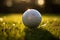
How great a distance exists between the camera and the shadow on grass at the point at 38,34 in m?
5.61

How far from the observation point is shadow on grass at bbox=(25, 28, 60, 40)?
18.4ft

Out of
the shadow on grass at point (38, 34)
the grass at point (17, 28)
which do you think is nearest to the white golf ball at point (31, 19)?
the shadow on grass at point (38, 34)

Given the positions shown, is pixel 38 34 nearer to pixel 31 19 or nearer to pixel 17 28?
pixel 31 19

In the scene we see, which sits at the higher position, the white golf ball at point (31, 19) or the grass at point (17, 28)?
the white golf ball at point (31, 19)

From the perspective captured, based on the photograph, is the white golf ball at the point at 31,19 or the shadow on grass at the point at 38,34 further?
the white golf ball at the point at 31,19

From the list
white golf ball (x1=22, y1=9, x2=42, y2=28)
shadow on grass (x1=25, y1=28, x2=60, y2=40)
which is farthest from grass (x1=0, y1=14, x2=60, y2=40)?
white golf ball (x1=22, y1=9, x2=42, y2=28)

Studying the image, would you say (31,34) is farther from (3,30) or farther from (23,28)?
(3,30)

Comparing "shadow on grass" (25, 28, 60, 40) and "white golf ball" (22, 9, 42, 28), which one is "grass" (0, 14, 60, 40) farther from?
"white golf ball" (22, 9, 42, 28)

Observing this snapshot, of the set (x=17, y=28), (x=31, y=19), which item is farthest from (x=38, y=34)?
(x=17, y=28)

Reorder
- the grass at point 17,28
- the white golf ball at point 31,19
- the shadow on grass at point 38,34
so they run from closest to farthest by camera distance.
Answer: the shadow on grass at point 38,34 < the grass at point 17,28 < the white golf ball at point 31,19

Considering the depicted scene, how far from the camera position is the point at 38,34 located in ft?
19.4

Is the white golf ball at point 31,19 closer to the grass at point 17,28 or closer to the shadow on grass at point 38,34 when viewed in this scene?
the shadow on grass at point 38,34

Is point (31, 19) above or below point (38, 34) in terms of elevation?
above

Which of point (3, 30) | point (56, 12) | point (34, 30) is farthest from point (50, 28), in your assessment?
point (56, 12)
